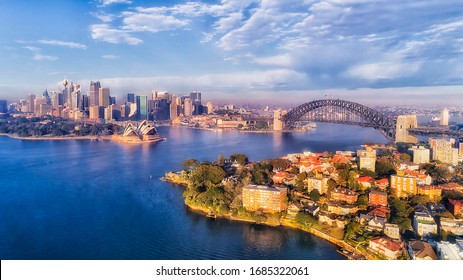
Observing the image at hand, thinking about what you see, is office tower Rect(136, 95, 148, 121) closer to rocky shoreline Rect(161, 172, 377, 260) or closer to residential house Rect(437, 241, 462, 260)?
rocky shoreline Rect(161, 172, 377, 260)

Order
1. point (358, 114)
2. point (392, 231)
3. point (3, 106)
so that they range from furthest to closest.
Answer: point (3, 106) < point (358, 114) < point (392, 231)

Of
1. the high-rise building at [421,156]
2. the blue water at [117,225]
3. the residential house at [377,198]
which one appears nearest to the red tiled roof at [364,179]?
the residential house at [377,198]

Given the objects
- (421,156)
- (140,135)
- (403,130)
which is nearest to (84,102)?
(140,135)

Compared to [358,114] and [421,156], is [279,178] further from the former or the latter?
[358,114]

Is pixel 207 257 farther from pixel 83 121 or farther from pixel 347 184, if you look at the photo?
pixel 83 121

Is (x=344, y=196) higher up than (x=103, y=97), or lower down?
lower down

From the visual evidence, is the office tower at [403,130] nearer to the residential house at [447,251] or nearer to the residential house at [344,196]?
the residential house at [344,196]

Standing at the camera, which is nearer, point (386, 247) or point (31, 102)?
point (386, 247)
